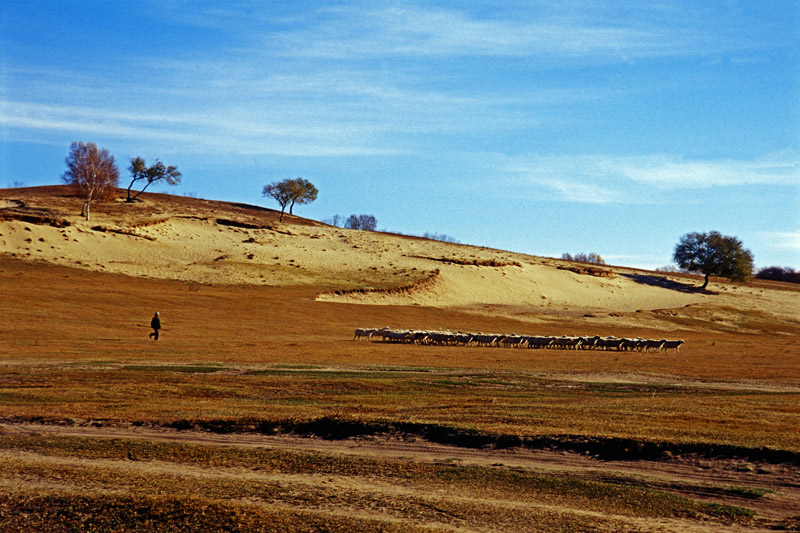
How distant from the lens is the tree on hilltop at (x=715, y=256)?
10712cm

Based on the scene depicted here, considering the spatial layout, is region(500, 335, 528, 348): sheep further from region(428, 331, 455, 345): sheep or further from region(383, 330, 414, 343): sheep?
region(383, 330, 414, 343): sheep

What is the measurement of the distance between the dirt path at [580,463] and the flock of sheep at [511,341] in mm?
31021

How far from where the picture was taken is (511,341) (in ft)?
156

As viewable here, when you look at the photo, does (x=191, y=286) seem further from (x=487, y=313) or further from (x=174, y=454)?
(x=174, y=454)

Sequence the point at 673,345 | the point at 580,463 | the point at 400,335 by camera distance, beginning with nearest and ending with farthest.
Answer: the point at 580,463 → the point at 400,335 → the point at 673,345

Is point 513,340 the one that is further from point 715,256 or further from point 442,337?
point 715,256

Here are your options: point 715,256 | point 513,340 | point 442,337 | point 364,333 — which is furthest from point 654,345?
point 715,256

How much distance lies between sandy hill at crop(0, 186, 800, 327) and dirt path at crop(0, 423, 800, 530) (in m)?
51.9

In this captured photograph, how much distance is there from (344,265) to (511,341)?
40.9m

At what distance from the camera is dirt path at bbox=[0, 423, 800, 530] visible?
1084 cm

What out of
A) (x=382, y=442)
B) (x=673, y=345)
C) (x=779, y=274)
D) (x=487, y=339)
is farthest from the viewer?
(x=779, y=274)

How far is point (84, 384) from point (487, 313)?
51.1 m

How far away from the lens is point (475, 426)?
50.4 feet

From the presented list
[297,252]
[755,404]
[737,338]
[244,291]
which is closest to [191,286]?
[244,291]
